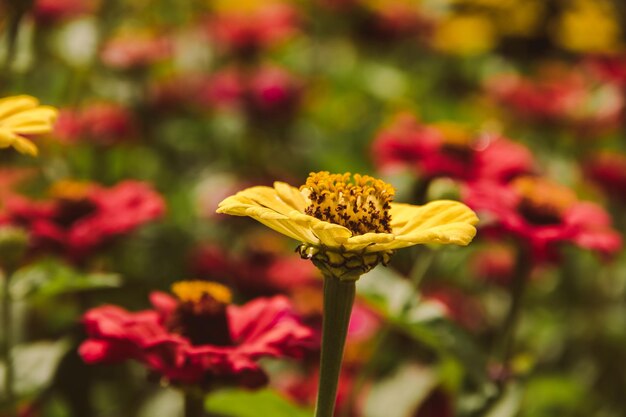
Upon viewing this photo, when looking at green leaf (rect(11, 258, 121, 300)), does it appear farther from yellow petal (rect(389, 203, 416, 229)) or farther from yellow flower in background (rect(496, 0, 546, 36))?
yellow flower in background (rect(496, 0, 546, 36))

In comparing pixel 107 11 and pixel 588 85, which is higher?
pixel 588 85

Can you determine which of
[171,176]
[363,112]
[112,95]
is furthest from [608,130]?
[112,95]

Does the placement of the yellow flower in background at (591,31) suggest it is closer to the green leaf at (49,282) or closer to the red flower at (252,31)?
the red flower at (252,31)

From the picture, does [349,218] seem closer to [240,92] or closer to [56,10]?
[240,92]

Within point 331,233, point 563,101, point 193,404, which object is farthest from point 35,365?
point 563,101

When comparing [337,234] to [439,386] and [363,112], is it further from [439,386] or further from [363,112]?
[363,112]

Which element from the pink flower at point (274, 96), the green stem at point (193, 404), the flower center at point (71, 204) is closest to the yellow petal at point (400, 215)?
the green stem at point (193, 404)

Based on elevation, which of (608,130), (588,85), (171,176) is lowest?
(171,176)
